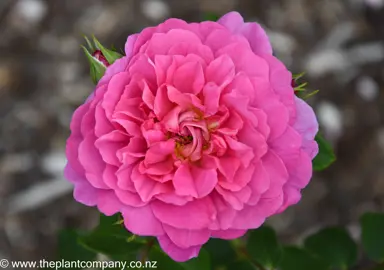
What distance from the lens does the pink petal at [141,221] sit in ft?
1.59

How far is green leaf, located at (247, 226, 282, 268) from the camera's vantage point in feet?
2.45

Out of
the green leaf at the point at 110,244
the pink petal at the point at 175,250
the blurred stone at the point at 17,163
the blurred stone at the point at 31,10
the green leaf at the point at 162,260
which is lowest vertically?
the blurred stone at the point at 17,163

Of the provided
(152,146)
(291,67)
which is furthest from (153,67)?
(291,67)

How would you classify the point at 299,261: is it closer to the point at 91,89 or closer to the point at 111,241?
the point at 111,241

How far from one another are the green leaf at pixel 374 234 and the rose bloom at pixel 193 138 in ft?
1.21

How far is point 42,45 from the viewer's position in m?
1.09

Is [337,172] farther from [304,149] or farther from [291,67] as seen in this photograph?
[304,149]

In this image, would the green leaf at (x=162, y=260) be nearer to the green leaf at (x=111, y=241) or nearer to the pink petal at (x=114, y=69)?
the green leaf at (x=111, y=241)

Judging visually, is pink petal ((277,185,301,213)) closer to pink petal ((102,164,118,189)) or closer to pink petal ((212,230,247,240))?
pink petal ((212,230,247,240))

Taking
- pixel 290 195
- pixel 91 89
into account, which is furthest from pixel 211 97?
pixel 91 89

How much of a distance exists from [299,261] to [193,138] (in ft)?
1.28

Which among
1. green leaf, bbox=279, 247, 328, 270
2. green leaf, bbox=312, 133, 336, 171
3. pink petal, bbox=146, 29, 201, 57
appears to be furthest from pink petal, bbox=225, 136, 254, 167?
green leaf, bbox=279, 247, 328, 270

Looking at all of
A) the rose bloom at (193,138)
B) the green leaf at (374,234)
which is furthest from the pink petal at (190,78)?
the green leaf at (374,234)

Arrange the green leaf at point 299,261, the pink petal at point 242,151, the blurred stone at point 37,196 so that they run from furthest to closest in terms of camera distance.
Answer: the blurred stone at point 37,196, the green leaf at point 299,261, the pink petal at point 242,151
